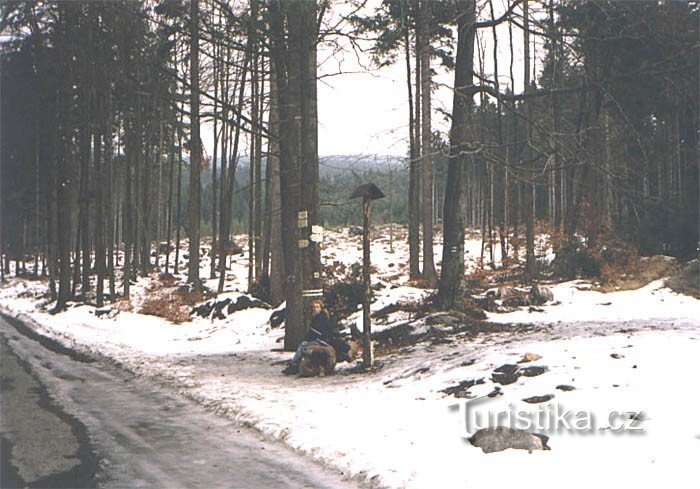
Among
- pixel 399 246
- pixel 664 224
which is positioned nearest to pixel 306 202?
pixel 664 224

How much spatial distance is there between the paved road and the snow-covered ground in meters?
0.42

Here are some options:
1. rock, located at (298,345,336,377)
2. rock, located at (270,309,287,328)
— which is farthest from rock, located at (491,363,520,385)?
rock, located at (270,309,287,328)

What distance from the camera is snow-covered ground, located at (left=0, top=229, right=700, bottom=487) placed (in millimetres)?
5629

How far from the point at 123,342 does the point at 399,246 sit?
34.6m

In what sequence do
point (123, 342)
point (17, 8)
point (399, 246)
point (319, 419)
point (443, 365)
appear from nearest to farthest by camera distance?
point (319, 419) → point (443, 365) → point (123, 342) → point (17, 8) → point (399, 246)

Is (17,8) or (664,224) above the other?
(17,8)

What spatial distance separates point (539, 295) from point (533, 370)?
8.05m

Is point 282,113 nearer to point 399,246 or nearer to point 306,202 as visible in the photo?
point 306,202

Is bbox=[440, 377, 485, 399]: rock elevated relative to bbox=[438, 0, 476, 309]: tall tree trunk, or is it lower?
lower

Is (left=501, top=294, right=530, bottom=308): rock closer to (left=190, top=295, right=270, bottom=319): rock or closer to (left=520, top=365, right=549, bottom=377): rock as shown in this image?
(left=520, top=365, right=549, bottom=377): rock

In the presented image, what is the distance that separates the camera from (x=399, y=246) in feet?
165

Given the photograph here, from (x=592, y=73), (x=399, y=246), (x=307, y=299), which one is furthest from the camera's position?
(x=399, y=246)

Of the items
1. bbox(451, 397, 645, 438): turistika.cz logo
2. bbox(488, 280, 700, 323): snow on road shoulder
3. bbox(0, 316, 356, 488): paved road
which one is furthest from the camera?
bbox(488, 280, 700, 323): snow on road shoulder

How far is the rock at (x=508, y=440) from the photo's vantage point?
6062mm
